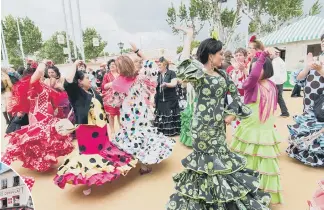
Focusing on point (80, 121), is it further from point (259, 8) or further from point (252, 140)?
point (259, 8)

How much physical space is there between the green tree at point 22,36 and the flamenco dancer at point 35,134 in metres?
37.0

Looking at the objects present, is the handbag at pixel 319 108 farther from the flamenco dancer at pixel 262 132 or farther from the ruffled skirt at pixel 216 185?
the ruffled skirt at pixel 216 185

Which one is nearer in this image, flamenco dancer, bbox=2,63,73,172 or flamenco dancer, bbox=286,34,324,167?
flamenco dancer, bbox=286,34,324,167

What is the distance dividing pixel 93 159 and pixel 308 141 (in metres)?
3.15

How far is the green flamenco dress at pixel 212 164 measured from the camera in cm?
235

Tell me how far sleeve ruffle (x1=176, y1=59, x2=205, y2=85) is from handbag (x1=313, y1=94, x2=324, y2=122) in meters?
2.50

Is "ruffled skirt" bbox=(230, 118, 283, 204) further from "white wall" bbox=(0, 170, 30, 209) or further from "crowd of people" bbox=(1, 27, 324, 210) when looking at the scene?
"white wall" bbox=(0, 170, 30, 209)

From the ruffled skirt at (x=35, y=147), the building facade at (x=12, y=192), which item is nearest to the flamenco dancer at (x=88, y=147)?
the ruffled skirt at (x=35, y=147)

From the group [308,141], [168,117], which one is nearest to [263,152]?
[308,141]

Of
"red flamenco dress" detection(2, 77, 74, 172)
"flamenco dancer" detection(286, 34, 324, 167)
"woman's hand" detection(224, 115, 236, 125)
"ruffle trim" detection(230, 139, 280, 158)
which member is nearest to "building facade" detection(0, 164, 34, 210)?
"woman's hand" detection(224, 115, 236, 125)

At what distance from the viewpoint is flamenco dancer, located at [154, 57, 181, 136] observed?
5.71 metres

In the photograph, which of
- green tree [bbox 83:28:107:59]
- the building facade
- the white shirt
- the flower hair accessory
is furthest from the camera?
green tree [bbox 83:28:107:59]

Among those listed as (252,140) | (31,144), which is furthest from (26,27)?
(252,140)

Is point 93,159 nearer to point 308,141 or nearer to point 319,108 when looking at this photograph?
point 308,141
